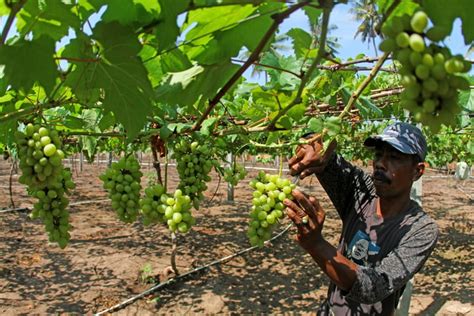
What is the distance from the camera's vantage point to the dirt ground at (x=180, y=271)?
5.72 meters

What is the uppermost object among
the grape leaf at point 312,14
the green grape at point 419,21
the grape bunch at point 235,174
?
the grape leaf at point 312,14

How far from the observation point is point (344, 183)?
2.76 meters

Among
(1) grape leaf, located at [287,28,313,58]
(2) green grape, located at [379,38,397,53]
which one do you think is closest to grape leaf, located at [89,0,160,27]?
(2) green grape, located at [379,38,397,53]

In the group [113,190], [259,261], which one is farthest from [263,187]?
[259,261]

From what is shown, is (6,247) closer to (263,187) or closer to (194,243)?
(194,243)

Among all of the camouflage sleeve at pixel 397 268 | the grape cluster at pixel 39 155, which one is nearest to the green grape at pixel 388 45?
the grape cluster at pixel 39 155

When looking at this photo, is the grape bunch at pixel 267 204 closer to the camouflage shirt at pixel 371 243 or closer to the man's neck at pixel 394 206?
the camouflage shirt at pixel 371 243

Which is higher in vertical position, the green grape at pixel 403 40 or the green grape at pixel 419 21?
the green grape at pixel 419 21

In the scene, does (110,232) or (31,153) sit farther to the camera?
(110,232)

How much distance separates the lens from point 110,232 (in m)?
9.16

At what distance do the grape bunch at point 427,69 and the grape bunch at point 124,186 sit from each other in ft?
5.57

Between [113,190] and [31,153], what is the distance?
0.72 m

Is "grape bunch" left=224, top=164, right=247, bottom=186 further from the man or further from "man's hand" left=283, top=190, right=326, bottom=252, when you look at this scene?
"man's hand" left=283, top=190, right=326, bottom=252

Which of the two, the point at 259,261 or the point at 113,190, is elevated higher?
the point at 113,190
